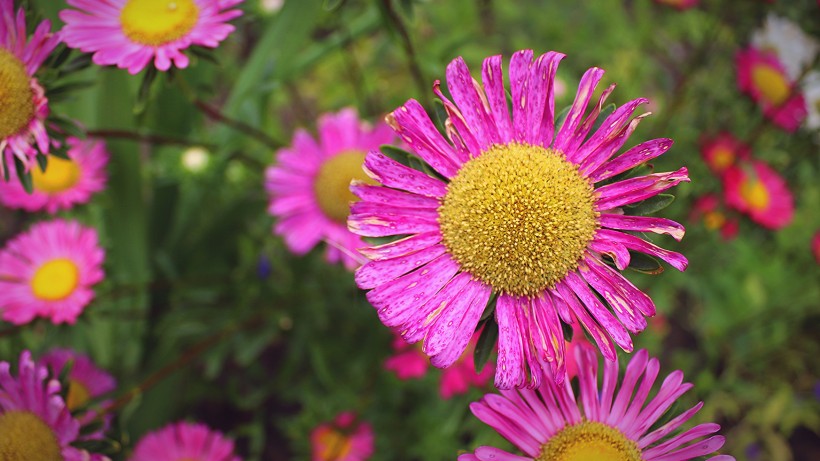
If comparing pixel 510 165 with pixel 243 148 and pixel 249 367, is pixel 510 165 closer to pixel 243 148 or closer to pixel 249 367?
pixel 243 148

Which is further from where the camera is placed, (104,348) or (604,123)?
(104,348)

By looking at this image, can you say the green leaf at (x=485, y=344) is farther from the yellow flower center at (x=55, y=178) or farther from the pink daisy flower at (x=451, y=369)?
the yellow flower center at (x=55, y=178)

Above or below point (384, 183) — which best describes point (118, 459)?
below

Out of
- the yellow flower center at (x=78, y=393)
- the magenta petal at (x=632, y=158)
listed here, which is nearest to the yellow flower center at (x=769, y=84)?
the magenta petal at (x=632, y=158)

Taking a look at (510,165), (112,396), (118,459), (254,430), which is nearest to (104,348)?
(112,396)

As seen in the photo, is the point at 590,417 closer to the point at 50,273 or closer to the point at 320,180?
the point at 320,180

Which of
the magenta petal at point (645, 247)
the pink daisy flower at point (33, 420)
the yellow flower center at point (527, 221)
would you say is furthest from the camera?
the pink daisy flower at point (33, 420)

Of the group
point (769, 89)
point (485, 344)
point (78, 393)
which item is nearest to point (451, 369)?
point (485, 344)
